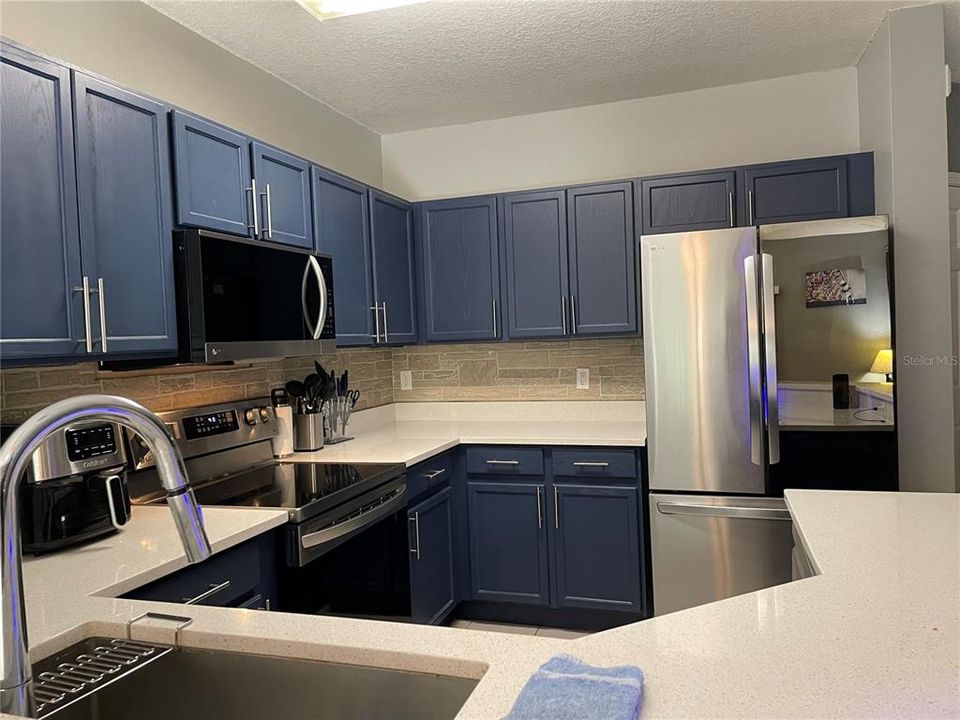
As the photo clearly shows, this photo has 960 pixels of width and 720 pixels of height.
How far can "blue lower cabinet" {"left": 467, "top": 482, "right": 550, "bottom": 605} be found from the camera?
3.27 m

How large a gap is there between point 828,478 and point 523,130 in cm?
240

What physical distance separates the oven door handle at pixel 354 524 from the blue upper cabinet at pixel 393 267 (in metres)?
0.99

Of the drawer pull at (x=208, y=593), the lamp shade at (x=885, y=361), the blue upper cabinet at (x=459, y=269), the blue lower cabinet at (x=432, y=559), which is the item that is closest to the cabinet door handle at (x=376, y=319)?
the blue upper cabinet at (x=459, y=269)

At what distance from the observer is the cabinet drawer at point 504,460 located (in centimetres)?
326

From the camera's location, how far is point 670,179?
3.39 m

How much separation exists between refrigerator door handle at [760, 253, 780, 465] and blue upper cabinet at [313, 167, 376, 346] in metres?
1.75

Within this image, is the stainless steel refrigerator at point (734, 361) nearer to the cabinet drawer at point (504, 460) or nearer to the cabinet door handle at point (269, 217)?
the cabinet drawer at point (504, 460)

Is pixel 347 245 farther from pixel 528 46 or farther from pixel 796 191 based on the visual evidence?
pixel 796 191

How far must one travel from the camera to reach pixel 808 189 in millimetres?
3242

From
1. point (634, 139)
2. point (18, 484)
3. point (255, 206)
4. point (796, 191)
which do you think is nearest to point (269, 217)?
point (255, 206)

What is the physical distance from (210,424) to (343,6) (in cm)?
155

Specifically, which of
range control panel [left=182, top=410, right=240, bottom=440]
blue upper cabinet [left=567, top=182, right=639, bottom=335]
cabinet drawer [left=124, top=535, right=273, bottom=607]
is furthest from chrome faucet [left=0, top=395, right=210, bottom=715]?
blue upper cabinet [left=567, top=182, right=639, bottom=335]

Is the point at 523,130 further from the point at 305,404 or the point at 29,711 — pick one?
the point at 29,711

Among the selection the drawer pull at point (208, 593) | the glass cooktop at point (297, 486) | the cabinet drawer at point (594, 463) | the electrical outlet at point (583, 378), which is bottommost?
the drawer pull at point (208, 593)
